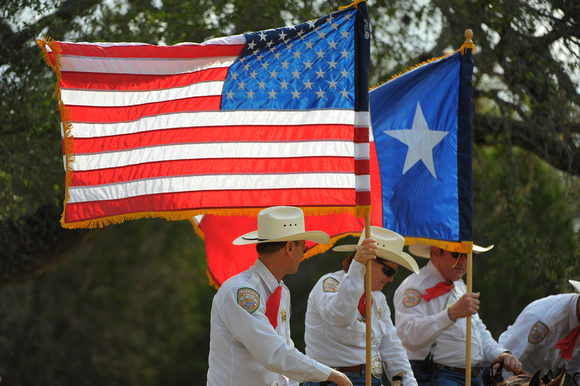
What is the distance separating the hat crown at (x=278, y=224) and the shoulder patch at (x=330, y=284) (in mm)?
914

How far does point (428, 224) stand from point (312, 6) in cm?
438

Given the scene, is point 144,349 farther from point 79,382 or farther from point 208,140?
point 208,140

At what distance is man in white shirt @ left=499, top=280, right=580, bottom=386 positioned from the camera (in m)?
6.39

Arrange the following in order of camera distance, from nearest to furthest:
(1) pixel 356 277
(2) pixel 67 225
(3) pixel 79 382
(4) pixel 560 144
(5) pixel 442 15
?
(1) pixel 356 277 → (2) pixel 67 225 → (4) pixel 560 144 → (5) pixel 442 15 → (3) pixel 79 382

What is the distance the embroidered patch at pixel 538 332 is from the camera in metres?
6.43

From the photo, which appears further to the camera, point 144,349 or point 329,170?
point 144,349

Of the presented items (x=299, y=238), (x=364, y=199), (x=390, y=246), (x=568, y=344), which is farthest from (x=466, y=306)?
(x=299, y=238)

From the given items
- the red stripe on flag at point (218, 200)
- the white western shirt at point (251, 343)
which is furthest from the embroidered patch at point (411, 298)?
the white western shirt at point (251, 343)

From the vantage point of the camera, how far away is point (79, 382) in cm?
2562

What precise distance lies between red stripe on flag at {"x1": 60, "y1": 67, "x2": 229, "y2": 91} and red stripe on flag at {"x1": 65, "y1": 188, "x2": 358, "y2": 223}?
2.60ft

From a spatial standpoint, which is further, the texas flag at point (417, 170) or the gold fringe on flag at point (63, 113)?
the texas flag at point (417, 170)

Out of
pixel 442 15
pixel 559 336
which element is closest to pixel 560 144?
pixel 442 15

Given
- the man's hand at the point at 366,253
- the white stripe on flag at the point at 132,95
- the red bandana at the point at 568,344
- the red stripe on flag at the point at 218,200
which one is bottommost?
the red bandana at the point at 568,344

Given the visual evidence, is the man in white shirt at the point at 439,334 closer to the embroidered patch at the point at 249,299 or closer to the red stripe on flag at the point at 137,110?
the embroidered patch at the point at 249,299
